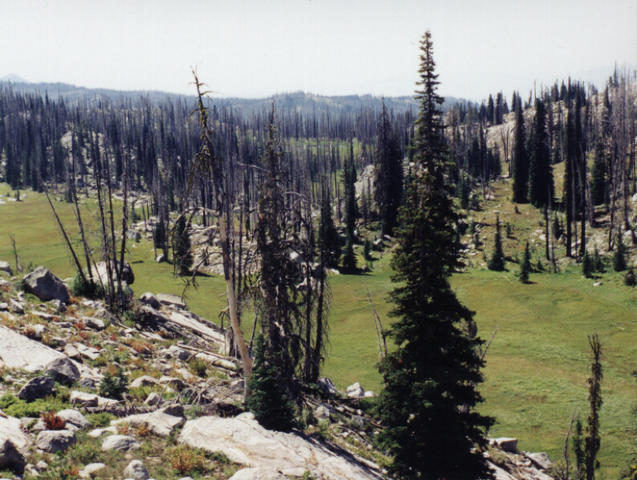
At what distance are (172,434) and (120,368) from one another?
20.8ft

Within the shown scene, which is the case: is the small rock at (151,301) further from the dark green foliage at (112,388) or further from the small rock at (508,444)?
the small rock at (508,444)

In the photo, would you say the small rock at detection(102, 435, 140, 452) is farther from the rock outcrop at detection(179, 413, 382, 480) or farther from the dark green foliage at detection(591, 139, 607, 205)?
the dark green foliage at detection(591, 139, 607, 205)

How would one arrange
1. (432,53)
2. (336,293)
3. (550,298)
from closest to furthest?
(432,53), (550,298), (336,293)

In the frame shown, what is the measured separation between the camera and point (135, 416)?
13023 mm

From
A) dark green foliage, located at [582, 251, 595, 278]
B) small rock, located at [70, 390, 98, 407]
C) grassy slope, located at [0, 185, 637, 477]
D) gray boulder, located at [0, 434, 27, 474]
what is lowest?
grassy slope, located at [0, 185, 637, 477]

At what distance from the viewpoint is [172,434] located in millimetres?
12570

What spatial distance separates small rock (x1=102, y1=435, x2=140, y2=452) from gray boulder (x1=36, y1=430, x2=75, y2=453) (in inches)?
28.0

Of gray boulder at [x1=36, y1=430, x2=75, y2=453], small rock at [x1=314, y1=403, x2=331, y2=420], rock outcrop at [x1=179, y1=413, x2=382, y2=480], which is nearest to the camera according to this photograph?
gray boulder at [x1=36, y1=430, x2=75, y2=453]

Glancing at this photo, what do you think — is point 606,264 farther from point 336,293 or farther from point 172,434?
point 172,434

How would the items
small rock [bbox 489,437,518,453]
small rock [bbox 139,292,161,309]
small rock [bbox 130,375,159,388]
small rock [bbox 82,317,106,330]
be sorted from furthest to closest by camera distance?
1. small rock [bbox 139,292,161,309]
2. small rock [bbox 489,437,518,453]
3. small rock [bbox 82,317,106,330]
4. small rock [bbox 130,375,159,388]

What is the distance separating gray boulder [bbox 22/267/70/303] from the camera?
24.9 metres

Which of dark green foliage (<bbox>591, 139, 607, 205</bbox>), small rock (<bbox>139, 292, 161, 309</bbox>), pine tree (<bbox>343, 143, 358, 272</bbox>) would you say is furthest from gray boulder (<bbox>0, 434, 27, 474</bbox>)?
dark green foliage (<bbox>591, 139, 607, 205</bbox>)

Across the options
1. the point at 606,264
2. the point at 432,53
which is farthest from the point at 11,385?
the point at 606,264

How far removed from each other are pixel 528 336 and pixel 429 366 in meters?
28.4
